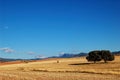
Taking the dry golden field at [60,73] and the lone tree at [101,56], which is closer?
the dry golden field at [60,73]

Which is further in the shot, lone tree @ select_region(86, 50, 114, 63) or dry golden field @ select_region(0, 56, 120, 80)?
lone tree @ select_region(86, 50, 114, 63)

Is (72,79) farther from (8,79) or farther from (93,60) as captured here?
(93,60)

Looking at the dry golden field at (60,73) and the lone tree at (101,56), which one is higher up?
the lone tree at (101,56)

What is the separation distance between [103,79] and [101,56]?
88.6 m

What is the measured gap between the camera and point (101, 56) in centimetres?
12131

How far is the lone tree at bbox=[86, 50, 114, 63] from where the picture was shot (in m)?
119

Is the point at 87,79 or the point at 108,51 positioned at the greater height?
the point at 108,51

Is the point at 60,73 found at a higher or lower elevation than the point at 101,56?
lower

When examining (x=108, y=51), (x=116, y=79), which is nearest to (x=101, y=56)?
(x=108, y=51)

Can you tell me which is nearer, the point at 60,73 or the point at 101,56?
the point at 60,73

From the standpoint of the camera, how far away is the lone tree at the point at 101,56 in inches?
4700

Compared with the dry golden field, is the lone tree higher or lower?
higher

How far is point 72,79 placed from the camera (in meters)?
34.2

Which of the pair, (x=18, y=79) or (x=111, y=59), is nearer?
(x=18, y=79)
